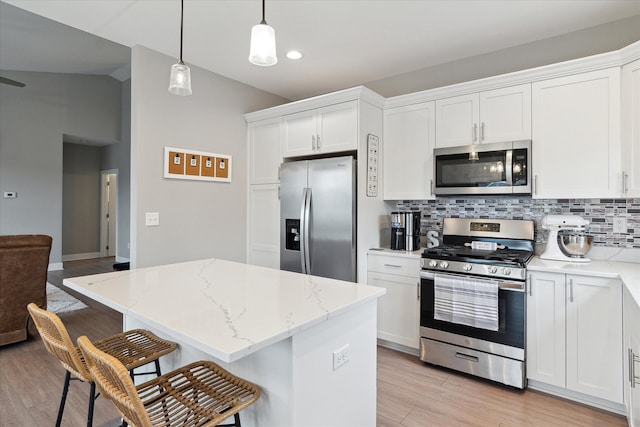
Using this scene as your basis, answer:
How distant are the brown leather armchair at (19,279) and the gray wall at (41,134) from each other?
4.31 meters

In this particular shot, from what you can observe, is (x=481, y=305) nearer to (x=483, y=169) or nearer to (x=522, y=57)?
(x=483, y=169)

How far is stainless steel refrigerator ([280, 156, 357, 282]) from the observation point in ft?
10.2


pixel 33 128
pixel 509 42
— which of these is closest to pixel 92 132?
pixel 33 128

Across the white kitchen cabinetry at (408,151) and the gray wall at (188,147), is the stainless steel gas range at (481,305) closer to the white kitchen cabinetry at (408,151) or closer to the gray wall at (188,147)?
the white kitchen cabinetry at (408,151)

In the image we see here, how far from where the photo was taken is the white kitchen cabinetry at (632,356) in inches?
64.8

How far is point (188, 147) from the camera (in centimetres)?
346

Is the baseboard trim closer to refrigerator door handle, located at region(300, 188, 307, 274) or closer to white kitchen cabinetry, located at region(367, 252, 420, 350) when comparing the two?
refrigerator door handle, located at region(300, 188, 307, 274)

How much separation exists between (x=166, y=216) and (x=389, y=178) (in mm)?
2166

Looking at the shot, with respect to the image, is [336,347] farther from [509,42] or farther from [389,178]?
[509,42]

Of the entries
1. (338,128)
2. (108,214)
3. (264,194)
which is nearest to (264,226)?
(264,194)

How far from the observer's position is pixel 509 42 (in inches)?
117

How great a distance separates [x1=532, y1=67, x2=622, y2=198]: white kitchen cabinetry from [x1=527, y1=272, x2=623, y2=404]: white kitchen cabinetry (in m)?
0.69

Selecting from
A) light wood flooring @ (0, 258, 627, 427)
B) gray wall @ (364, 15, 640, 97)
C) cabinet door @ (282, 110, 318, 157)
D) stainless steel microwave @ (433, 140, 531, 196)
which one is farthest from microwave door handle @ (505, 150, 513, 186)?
cabinet door @ (282, 110, 318, 157)

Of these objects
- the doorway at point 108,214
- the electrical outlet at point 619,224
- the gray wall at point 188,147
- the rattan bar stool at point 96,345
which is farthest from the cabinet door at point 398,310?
the doorway at point 108,214
